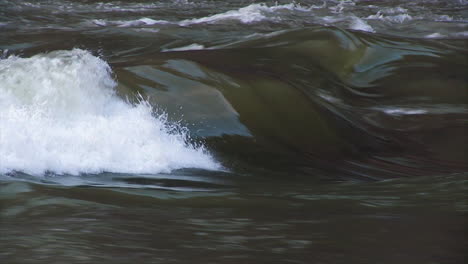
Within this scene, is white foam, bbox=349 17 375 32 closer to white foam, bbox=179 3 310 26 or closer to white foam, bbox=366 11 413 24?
white foam, bbox=366 11 413 24

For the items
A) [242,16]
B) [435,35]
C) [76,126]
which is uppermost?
[76,126]

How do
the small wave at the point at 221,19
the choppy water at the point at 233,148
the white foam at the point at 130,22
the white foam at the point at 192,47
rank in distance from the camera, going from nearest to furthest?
1. the choppy water at the point at 233,148
2. the white foam at the point at 192,47
3. the white foam at the point at 130,22
4. the small wave at the point at 221,19

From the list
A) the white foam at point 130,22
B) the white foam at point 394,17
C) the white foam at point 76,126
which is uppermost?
the white foam at point 76,126

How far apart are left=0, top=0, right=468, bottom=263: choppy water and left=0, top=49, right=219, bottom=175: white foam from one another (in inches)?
0.5

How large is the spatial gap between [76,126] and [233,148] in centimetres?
95

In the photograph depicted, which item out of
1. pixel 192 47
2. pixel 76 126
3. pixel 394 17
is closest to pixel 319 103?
pixel 76 126

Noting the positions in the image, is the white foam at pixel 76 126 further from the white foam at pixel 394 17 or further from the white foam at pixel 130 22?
the white foam at pixel 394 17

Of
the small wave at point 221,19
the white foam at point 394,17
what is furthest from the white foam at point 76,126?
the white foam at point 394,17

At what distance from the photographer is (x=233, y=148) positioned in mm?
5230

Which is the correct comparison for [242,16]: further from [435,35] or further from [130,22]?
[435,35]

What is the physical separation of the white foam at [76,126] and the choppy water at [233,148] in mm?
12

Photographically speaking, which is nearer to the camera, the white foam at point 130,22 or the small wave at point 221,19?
the white foam at point 130,22

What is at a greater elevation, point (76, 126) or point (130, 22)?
point (76, 126)

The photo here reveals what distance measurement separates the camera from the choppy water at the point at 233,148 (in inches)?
118
